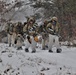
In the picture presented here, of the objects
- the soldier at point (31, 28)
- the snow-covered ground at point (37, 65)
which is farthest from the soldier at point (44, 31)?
the snow-covered ground at point (37, 65)

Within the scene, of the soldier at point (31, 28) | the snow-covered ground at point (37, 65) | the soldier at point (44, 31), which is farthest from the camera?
the soldier at point (44, 31)

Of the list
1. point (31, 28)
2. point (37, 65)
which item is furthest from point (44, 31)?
point (37, 65)

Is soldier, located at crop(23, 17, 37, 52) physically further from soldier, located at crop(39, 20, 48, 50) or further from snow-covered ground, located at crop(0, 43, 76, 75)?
snow-covered ground, located at crop(0, 43, 76, 75)

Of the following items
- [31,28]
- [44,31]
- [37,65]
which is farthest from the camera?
[44,31]

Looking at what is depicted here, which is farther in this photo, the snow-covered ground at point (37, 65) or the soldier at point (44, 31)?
the soldier at point (44, 31)

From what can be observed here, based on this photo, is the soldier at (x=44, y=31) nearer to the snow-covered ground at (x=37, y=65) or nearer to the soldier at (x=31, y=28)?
the soldier at (x=31, y=28)

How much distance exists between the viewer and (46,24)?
16.4m

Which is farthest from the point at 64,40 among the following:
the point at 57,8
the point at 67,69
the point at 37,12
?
the point at 67,69

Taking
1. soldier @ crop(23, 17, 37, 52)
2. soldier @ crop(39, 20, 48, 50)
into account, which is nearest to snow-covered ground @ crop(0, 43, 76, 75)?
soldier @ crop(23, 17, 37, 52)

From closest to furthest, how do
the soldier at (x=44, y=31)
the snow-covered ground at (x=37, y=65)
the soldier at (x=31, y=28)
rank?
the snow-covered ground at (x=37, y=65)
the soldier at (x=31, y=28)
the soldier at (x=44, y=31)

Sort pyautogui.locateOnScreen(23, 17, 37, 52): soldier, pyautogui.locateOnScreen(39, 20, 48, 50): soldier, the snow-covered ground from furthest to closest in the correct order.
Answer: pyautogui.locateOnScreen(39, 20, 48, 50): soldier < pyautogui.locateOnScreen(23, 17, 37, 52): soldier < the snow-covered ground

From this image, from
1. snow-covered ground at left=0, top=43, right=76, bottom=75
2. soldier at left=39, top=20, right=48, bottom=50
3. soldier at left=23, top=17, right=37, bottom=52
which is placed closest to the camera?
snow-covered ground at left=0, top=43, right=76, bottom=75

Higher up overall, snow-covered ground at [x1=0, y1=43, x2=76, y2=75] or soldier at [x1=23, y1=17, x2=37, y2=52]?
soldier at [x1=23, y1=17, x2=37, y2=52]

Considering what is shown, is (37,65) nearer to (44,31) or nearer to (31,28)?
(31,28)
